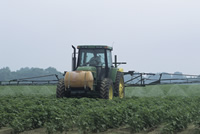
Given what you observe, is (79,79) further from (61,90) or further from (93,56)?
(93,56)

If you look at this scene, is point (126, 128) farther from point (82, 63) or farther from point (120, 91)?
point (120, 91)

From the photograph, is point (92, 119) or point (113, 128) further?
→ point (113, 128)

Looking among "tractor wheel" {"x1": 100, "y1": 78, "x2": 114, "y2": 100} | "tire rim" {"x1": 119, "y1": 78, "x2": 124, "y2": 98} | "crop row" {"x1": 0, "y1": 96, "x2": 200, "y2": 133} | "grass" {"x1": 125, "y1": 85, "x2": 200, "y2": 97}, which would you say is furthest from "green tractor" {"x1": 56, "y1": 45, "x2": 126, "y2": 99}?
"grass" {"x1": 125, "y1": 85, "x2": 200, "y2": 97}

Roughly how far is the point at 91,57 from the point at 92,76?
1344mm

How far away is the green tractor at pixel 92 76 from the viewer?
12586mm

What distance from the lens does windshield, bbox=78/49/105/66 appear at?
13.8 metres

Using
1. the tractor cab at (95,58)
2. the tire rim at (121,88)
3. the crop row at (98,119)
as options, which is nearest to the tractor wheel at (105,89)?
the tractor cab at (95,58)

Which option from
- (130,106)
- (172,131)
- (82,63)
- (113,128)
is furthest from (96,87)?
(172,131)

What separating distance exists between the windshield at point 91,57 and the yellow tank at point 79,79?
127 cm

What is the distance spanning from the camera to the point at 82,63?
13859mm

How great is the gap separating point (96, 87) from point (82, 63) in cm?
115

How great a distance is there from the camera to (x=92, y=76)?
501 inches

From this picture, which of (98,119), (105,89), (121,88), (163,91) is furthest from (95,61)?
(163,91)

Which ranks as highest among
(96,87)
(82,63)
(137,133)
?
(82,63)
